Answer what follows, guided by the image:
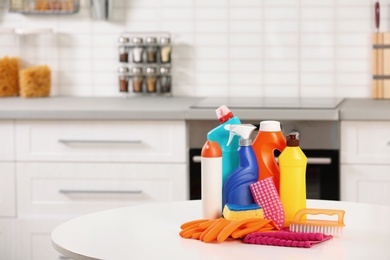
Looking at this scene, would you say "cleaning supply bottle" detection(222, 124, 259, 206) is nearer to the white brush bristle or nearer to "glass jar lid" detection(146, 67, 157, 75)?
the white brush bristle

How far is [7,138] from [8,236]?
441 millimetres

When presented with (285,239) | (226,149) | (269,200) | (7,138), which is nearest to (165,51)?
(7,138)

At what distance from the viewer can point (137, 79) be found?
177 inches

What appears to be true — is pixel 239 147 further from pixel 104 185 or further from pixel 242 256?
pixel 104 185

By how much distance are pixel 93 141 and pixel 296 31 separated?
1.24 meters

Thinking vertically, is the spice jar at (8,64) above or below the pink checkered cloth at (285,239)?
above

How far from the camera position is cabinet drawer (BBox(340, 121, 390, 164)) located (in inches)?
146

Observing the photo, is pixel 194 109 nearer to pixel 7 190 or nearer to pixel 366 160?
pixel 366 160

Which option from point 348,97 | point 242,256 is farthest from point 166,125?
point 242,256

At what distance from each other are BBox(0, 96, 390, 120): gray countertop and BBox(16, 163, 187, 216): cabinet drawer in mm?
223

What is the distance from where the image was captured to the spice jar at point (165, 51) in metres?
4.44

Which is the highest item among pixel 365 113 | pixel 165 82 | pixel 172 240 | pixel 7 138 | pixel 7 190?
pixel 165 82

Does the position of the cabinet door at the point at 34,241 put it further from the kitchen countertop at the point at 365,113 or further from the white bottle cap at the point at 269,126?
the white bottle cap at the point at 269,126

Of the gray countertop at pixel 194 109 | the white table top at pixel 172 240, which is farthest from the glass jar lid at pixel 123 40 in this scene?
the white table top at pixel 172 240
